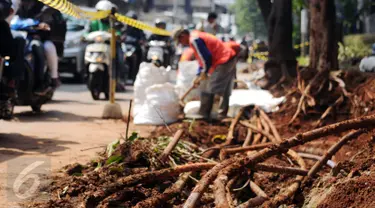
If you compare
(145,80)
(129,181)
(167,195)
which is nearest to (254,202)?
(167,195)

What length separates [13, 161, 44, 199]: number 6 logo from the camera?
220 inches

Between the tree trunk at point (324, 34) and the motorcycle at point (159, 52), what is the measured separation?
20.5ft

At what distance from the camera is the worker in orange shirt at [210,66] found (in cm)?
1079

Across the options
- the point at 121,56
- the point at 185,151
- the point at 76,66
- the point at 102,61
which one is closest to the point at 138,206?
the point at 185,151

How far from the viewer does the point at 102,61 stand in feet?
45.8

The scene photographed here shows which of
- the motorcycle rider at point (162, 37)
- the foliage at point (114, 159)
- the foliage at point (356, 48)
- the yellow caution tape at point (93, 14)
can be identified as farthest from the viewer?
the foliage at point (356, 48)

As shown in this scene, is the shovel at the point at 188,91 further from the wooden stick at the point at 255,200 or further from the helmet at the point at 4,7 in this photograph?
the wooden stick at the point at 255,200

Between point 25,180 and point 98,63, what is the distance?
8.04 m

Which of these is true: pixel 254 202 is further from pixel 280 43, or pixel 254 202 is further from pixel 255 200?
pixel 280 43

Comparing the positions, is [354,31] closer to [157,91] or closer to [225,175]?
[157,91]

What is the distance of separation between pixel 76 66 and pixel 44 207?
1436 centimetres

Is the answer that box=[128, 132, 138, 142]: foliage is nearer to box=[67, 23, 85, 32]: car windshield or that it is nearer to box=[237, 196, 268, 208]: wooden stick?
box=[237, 196, 268, 208]: wooden stick

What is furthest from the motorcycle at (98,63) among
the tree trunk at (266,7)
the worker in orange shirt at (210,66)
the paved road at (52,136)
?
the tree trunk at (266,7)

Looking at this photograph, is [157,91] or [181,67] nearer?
[157,91]
